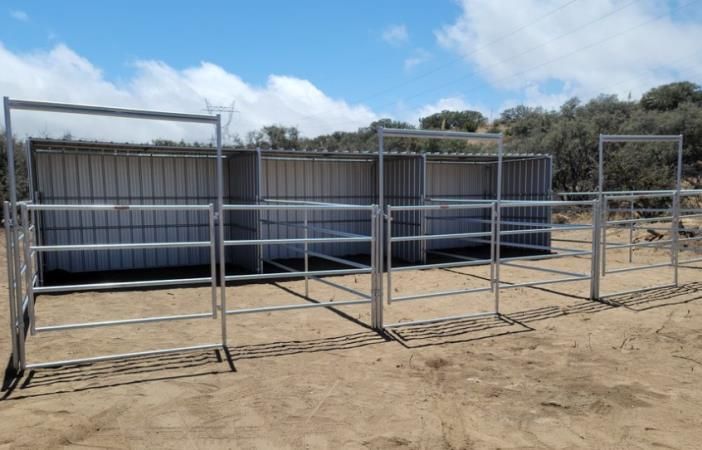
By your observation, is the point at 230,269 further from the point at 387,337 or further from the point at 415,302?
the point at 387,337

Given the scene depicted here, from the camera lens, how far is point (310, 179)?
1212 centimetres

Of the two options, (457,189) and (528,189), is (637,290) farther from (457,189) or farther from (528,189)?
(457,189)

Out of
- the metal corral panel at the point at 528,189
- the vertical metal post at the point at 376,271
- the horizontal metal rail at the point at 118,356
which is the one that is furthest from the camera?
the metal corral panel at the point at 528,189

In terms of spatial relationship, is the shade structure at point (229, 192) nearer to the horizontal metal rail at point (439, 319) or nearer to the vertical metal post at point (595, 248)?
the vertical metal post at point (595, 248)

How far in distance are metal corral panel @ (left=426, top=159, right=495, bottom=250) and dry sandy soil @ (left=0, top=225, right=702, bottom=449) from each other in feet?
22.3

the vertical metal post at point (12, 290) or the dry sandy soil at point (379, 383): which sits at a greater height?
the vertical metal post at point (12, 290)

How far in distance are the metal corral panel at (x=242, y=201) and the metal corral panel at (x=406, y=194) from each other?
133 inches

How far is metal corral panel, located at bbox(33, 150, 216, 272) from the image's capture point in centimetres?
977

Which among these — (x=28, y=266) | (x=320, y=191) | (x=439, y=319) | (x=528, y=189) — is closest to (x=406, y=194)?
(x=320, y=191)

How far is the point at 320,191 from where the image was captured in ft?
40.3

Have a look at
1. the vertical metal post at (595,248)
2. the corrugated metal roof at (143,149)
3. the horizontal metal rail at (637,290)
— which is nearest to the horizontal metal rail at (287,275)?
the vertical metal post at (595,248)

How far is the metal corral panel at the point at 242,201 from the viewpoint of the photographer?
32.0ft

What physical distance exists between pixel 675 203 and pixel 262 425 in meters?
7.42

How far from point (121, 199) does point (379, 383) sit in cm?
804
